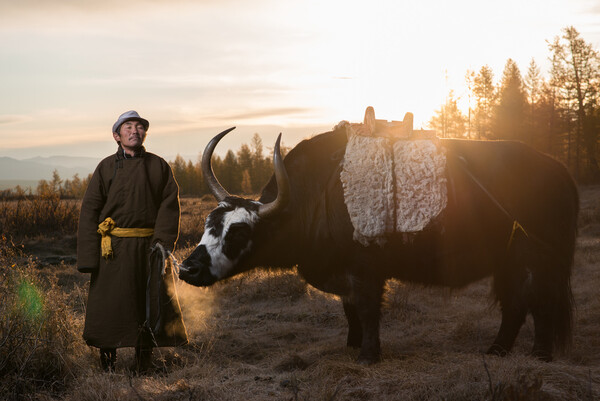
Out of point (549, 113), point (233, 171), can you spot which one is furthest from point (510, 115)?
point (233, 171)

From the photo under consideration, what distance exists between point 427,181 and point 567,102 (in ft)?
115

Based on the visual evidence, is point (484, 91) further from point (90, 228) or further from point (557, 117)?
point (90, 228)

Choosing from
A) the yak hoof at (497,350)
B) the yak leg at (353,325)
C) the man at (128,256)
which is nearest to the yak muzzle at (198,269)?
the man at (128,256)

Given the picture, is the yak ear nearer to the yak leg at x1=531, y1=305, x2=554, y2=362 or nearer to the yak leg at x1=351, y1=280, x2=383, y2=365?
the yak leg at x1=351, y1=280, x2=383, y2=365

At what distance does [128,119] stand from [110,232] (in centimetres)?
103

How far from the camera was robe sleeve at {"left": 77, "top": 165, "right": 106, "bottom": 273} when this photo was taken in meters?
4.80

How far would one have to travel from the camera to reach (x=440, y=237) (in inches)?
195

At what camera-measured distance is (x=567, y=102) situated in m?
35.3

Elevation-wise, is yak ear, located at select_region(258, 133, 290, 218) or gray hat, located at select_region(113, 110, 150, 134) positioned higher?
gray hat, located at select_region(113, 110, 150, 134)

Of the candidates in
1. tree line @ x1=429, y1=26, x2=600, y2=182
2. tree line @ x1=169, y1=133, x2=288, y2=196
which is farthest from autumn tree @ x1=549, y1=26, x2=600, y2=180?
tree line @ x1=169, y1=133, x2=288, y2=196

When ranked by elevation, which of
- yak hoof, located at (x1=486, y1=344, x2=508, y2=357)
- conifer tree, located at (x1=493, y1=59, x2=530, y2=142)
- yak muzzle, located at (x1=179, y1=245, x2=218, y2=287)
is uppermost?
conifer tree, located at (x1=493, y1=59, x2=530, y2=142)

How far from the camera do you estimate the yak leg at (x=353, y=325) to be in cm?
534

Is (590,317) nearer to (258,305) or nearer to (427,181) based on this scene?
(427,181)

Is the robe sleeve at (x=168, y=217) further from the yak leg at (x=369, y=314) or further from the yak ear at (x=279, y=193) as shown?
the yak leg at (x=369, y=314)
